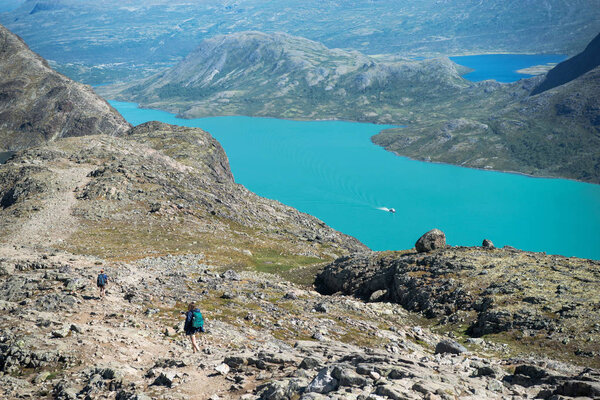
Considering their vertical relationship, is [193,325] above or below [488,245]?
below

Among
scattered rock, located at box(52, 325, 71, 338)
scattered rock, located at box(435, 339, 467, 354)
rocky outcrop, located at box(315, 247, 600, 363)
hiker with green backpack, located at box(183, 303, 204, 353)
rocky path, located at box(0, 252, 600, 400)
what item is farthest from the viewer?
rocky outcrop, located at box(315, 247, 600, 363)

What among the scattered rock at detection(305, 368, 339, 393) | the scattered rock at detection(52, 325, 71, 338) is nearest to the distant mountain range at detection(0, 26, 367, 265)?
the scattered rock at detection(52, 325, 71, 338)

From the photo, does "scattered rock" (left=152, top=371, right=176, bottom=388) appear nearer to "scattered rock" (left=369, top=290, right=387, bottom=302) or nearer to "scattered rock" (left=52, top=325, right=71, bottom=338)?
"scattered rock" (left=52, top=325, right=71, bottom=338)

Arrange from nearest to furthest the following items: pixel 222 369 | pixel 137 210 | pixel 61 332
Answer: pixel 222 369 → pixel 61 332 → pixel 137 210

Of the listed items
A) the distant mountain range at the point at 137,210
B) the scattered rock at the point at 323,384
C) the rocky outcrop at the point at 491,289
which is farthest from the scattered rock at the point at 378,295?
the scattered rock at the point at 323,384

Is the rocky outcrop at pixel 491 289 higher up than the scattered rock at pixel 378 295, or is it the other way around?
the rocky outcrop at pixel 491 289

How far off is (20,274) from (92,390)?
75.7 feet

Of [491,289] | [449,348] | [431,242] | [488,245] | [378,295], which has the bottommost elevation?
[378,295]

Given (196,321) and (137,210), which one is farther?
(137,210)

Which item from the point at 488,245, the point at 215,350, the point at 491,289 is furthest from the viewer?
the point at 488,245

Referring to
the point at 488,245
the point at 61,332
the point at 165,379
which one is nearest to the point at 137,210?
the point at 488,245

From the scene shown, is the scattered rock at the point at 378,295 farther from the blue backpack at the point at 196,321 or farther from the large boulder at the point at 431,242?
the blue backpack at the point at 196,321

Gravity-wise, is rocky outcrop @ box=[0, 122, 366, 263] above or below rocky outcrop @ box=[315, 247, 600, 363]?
below

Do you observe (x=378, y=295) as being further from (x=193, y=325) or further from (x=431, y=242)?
(x=193, y=325)
